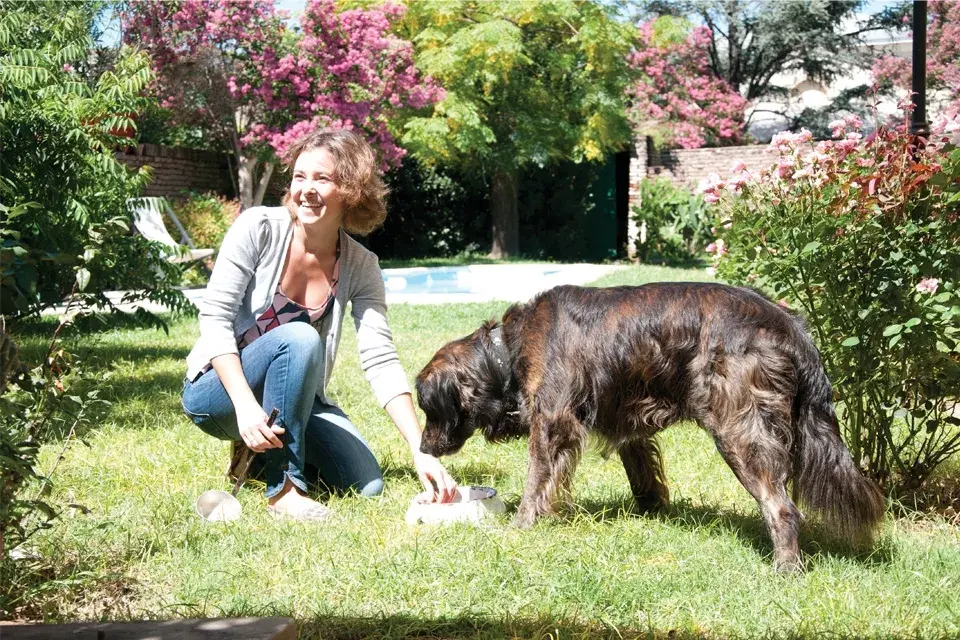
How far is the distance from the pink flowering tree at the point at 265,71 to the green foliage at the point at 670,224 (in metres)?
6.77

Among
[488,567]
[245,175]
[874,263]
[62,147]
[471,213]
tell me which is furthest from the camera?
[471,213]

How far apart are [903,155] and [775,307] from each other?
0.88 metres

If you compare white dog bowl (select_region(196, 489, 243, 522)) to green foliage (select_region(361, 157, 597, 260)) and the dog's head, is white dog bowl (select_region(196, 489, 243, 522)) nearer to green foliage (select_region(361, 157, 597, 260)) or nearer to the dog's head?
the dog's head

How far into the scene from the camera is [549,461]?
354 cm

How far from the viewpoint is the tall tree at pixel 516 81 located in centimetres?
1969

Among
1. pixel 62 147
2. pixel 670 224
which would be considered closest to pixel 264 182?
pixel 670 224

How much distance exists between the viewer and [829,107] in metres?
31.3

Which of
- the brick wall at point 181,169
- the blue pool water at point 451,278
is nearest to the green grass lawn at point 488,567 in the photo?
the blue pool water at point 451,278

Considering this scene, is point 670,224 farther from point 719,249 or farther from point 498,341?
point 498,341

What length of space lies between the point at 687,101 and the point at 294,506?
26529mm

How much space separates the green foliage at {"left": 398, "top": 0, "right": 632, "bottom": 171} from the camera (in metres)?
19.7

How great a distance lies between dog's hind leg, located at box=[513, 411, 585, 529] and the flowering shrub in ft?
3.71

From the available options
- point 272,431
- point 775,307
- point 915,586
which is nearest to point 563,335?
point 775,307

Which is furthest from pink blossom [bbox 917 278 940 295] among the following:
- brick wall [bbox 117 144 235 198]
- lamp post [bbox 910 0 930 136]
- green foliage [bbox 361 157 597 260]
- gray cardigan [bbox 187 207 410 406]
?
green foliage [bbox 361 157 597 260]
